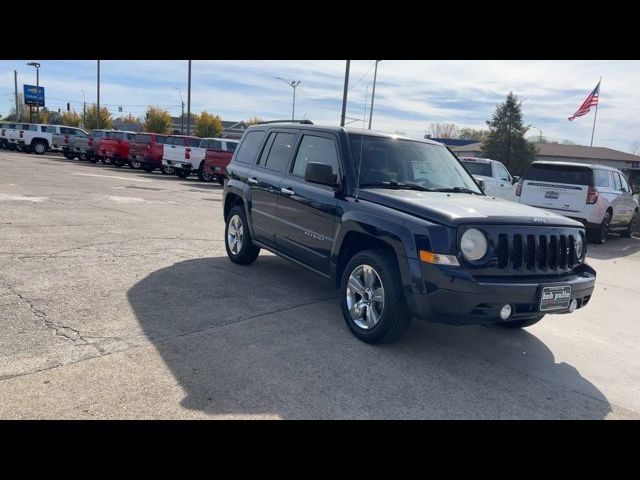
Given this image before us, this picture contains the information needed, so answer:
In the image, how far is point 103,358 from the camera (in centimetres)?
397

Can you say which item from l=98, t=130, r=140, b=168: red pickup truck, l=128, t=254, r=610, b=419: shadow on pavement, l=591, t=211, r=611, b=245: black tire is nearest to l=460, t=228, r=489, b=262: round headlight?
l=128, t=254, r=610, b=419: shadow on pavement

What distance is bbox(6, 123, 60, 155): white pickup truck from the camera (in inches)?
1328

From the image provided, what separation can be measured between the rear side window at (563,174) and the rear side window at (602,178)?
0.23 meters

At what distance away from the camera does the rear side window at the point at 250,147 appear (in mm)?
6953

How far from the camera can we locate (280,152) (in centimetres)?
637

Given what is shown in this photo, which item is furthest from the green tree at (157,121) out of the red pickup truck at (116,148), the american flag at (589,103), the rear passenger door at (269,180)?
the rear passenger door at (269,180)

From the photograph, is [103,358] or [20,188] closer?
[103,358]

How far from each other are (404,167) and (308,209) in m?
1.09

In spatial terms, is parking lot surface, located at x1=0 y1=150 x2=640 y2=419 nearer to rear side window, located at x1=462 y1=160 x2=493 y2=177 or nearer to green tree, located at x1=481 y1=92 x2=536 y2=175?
rear side window, located at x1=462 y1=160 x2=493 y2=177

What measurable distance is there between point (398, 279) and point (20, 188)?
12.6 metres

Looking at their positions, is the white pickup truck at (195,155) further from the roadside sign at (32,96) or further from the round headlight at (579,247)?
the roadside sign at (32,96)

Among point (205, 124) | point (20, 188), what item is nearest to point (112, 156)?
point (20, 188)

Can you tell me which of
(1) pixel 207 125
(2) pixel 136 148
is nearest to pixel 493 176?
(2) pixel 136 148
